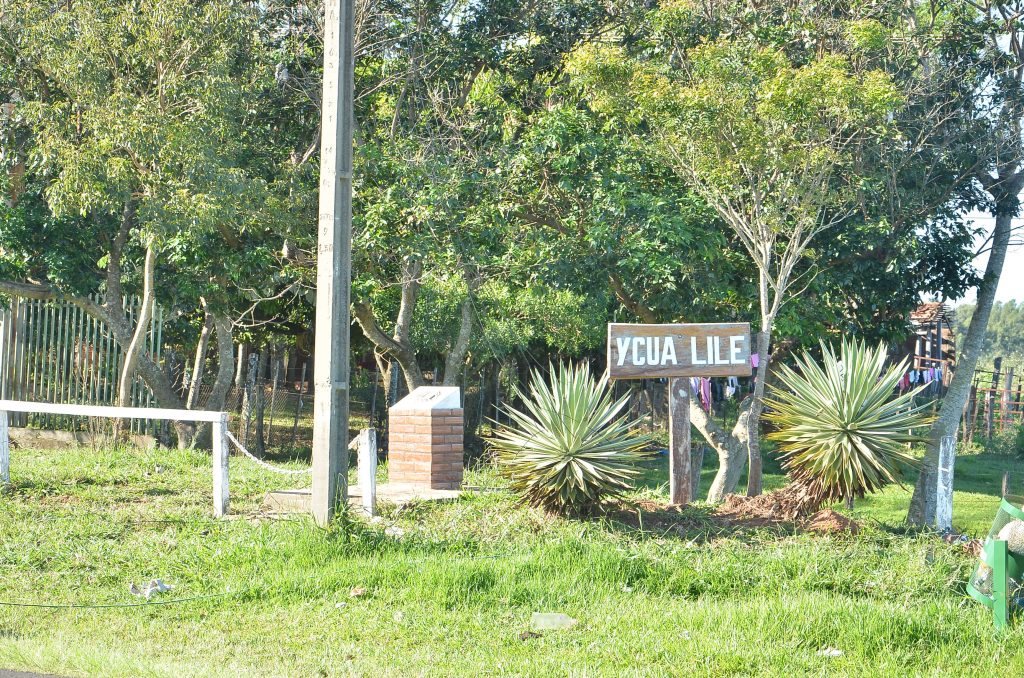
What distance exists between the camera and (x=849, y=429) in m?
8.20

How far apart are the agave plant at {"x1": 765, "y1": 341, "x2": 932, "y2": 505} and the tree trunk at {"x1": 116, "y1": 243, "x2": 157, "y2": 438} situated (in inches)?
368

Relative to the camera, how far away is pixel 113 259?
1500 cm

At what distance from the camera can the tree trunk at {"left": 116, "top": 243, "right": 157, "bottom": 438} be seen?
1430 cm

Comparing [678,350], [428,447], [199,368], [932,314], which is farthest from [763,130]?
[932,314]

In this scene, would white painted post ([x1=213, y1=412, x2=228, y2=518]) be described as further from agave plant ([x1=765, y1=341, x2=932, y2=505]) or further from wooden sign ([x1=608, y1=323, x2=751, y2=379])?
agave plant ([x1=765, y1=341, x2=932, y2=505])

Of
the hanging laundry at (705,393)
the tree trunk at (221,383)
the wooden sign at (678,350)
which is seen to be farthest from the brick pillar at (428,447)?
the hanging laundry at (705,393)

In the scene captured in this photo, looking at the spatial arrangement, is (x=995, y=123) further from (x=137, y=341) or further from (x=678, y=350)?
(x=137, y=341)

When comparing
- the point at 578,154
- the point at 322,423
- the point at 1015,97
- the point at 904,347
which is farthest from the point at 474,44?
the point at 904,347

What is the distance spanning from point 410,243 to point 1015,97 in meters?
8.44

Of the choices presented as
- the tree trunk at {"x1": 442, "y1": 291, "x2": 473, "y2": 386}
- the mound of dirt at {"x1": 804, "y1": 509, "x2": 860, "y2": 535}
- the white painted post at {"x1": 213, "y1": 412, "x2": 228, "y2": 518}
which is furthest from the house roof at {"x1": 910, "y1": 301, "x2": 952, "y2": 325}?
the white painted post at {"x1": 213, "y1": 412, "x2": 228, "y2": 518}

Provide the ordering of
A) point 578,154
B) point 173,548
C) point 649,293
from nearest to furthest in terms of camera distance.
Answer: point 173,548, point 578,154, point 649,293

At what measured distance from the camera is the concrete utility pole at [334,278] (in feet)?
25.5

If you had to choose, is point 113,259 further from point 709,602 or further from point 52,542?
point 709,602

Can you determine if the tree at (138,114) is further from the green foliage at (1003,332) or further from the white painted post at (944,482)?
the green foliage at (1003,332)
